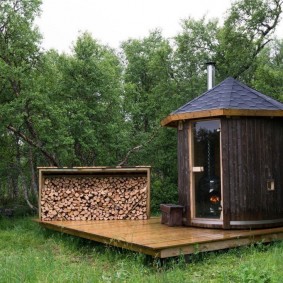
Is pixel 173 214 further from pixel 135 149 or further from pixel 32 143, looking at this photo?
pixel 135 149

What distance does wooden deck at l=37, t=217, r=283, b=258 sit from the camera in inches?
231

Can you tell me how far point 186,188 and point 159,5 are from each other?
63.6ft

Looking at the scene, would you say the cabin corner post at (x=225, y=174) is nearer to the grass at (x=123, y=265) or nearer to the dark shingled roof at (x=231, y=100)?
the dark shingled roof at (x=231, y=100)

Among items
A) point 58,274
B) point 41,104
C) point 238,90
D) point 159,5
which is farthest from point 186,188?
point 159,5

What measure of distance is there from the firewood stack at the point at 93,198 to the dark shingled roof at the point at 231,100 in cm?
227

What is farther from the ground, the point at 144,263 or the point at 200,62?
the point at 200,62

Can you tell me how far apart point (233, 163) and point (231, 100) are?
1202 millimetres

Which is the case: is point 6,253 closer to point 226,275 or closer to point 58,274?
point 58,274

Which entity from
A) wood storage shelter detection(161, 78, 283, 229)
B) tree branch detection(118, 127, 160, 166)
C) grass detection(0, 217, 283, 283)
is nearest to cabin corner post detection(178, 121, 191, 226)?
wood storage shelter detection(161, 78, 283, 229)

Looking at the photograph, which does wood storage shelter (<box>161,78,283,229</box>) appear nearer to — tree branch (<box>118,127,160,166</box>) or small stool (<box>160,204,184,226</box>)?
small stool (<box>160,204,184,226</box>)

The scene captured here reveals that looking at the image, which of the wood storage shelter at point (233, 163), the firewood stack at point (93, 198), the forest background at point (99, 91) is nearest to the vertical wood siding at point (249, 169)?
the wood storage shelter at point (233, 163)

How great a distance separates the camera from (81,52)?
1183cm

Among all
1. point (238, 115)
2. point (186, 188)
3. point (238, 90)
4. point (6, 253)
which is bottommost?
point (6, 253)

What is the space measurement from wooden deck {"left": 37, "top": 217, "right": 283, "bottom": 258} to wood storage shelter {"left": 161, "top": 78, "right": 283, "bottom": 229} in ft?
1.22
